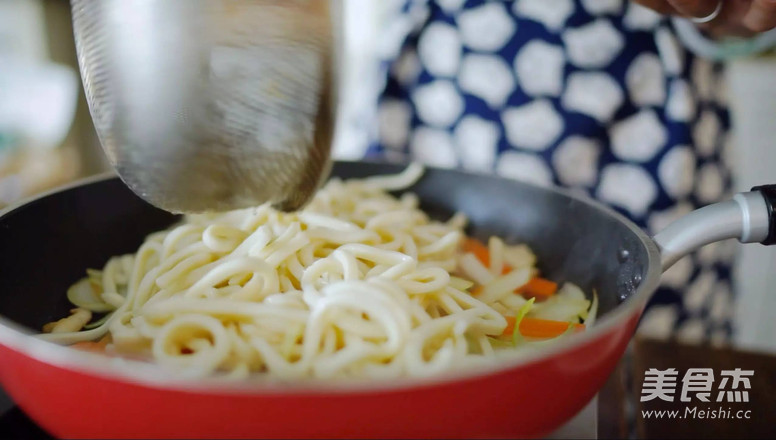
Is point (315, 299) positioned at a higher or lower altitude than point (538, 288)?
higher

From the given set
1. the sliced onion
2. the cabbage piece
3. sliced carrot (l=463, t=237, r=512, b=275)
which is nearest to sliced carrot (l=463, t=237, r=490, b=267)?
sliced carrot (l=463, t=237, r=512, b=275)

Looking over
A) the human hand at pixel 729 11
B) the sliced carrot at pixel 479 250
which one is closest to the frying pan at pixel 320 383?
the sliced carrot at pixel 479 250

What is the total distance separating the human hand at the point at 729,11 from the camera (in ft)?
2.70

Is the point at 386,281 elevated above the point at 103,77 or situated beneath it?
situated beneath

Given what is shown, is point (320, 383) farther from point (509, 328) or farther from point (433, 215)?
point (433, 215)

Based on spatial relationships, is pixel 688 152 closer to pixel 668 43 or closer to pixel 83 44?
pixel 668 43

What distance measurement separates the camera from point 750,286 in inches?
68.0

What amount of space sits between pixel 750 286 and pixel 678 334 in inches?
24.6

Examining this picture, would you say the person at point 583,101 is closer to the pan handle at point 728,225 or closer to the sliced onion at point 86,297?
the pan handle at point 728,225

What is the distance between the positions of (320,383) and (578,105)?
3.00 feet

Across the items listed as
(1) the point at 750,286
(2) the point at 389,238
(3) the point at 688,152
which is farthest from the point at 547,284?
(1) the point at 750,286

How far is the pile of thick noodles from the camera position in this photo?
0.57 metres

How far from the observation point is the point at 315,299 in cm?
62

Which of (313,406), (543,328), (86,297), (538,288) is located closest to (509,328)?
(543,328)
